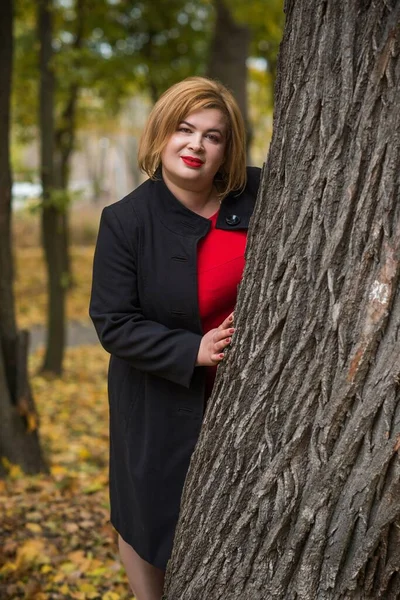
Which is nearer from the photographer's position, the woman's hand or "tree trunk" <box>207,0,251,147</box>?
the woman's hand

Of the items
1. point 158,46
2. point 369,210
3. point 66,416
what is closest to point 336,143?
point 369,210

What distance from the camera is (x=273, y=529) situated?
2.04 metres

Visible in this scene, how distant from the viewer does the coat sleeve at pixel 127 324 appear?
2379mm

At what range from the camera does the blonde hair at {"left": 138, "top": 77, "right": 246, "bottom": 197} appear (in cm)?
244

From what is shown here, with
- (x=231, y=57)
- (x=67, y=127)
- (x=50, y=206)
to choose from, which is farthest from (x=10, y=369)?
(x=67, y=127)

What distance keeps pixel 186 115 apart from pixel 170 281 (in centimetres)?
56

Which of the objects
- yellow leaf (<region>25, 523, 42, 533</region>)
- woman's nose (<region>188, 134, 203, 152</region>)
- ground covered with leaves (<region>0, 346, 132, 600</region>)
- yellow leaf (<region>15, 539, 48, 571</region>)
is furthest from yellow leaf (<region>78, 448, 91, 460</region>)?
woman's nose (<region>188, 134, 203, 152</region>)

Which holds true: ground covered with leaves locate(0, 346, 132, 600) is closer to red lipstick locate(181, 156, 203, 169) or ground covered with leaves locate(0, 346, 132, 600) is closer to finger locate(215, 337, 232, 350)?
finger locate(215, 337, 232, 350)

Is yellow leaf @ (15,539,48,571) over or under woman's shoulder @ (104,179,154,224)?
under

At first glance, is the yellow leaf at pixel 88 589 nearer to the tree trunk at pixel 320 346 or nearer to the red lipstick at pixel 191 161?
the tree trunk at pixel 320 346

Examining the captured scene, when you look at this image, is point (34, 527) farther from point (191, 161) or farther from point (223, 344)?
point (191, 161)

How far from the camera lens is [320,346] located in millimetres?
1955

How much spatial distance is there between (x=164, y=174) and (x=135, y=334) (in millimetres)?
586

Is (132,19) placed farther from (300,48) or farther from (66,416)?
(300,48)
